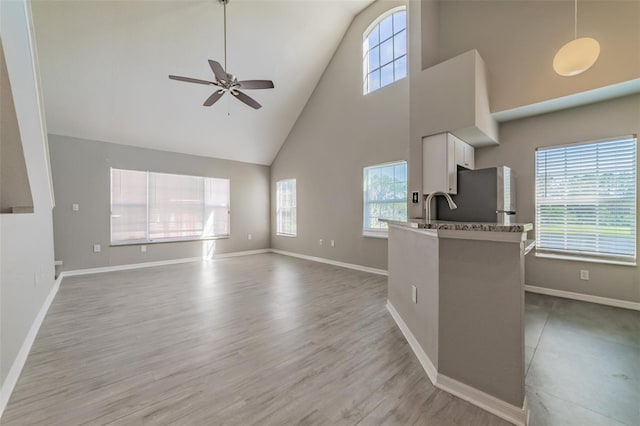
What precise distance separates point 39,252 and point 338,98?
5.46 m

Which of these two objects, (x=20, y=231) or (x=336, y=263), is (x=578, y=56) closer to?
(x=336, y=263)

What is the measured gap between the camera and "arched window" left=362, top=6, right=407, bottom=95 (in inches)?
184

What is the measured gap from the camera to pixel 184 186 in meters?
6.25

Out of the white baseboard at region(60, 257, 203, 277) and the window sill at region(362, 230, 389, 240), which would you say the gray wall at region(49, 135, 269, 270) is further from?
the window sill at region(362, 230, 389, 240)

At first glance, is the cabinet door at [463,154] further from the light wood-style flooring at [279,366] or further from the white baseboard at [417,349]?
the white baseboard at [417,349]

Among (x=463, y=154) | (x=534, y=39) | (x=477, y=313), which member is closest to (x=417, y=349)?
(x=477, y=313)

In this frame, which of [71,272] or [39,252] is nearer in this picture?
[39,252]

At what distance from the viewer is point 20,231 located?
85.7 inches

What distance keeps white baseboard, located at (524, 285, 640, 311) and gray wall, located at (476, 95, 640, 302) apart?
46 millimetres

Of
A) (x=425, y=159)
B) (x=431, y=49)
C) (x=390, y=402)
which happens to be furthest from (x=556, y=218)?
(x=390, y=402)

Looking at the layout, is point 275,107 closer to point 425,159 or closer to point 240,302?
point 425,159

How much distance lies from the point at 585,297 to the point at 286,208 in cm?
609

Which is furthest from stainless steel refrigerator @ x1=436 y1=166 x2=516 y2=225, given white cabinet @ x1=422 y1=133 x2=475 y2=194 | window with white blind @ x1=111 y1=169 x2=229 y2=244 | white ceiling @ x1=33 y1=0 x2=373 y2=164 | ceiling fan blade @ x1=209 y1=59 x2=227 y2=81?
window with white blind @ x1=111 y1=169 x2=229 y2=244

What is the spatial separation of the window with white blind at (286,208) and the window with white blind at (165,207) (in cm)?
144
